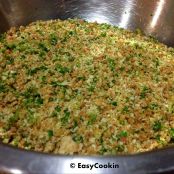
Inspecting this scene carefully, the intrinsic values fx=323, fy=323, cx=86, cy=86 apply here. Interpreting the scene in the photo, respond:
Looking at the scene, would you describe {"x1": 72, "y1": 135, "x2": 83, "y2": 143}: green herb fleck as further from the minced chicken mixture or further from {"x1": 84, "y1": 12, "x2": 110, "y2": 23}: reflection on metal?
{"x1": 84, "y1": 12, "x2": 110, "y2": 23}: reflection on metal

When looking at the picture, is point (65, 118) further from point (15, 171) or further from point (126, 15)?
point (126, 15)

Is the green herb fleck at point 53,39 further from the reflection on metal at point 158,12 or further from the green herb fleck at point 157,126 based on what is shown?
the green herb fleck at point 157,126

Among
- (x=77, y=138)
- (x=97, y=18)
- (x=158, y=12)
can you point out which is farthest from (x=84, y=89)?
(x=158, y=12)

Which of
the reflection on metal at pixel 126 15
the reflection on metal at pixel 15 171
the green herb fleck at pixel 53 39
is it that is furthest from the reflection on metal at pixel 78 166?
the reflection on metal at pixel 126 15

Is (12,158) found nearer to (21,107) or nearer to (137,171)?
(137,171)

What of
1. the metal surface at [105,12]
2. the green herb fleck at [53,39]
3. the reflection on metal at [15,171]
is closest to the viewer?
the reflection on metal at [15,171]

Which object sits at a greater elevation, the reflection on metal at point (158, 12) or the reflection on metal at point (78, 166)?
the reflection on metal at point (78, 166)

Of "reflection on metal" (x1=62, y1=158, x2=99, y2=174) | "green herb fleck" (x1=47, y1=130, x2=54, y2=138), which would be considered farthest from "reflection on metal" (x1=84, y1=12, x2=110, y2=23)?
"reflection on metal" (x1=62, y1=158, x2=99, y2=174)

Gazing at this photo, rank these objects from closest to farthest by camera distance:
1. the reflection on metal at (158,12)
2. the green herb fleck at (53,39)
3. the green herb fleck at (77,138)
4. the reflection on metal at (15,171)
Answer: the reflection on metal at (15,171) < the green herb fleck at (77,138) < the green herb fleck at (53,39) < the reflection on metal at (158,12)
